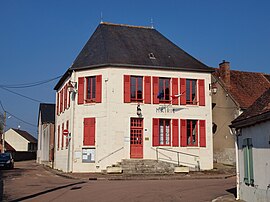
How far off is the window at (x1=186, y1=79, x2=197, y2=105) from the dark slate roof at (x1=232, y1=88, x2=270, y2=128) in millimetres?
16104

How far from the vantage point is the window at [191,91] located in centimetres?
2914

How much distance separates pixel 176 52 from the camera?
31.2 meters

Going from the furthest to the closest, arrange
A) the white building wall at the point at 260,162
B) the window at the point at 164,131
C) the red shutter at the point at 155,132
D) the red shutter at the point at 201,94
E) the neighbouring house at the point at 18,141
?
the neighbouring house at the point at 18,141 → the red shutter at the point at 201,94 → the window at the point at 164,131 → the red shutter at the point at 155,132 → the white building wall at the point at 260,162

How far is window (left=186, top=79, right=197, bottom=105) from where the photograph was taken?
2914cm

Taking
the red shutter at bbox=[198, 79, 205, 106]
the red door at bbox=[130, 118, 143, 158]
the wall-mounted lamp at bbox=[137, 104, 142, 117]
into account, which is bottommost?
the red door at bbox=[130, 118, 143, 158]

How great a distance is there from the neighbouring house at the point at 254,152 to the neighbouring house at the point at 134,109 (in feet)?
48.5

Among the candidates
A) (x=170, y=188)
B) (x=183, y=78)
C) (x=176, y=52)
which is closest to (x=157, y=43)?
(x=176, y=52)

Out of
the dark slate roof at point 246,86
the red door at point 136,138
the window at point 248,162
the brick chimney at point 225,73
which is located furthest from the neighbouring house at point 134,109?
the window at point 248,162

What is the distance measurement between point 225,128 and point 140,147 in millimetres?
8517

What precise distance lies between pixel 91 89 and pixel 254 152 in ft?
59.5

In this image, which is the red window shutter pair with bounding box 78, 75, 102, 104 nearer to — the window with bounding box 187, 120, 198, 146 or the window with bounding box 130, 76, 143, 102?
the window with bounding box 130, 76, 143, 102

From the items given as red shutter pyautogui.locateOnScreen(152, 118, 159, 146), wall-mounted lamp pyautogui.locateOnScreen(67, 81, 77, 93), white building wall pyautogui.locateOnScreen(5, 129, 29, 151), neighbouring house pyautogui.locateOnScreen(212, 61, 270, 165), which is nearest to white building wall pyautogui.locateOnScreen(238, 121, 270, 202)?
red shutter pyautogui.locateOnScreen(152, 118, 159, 146)

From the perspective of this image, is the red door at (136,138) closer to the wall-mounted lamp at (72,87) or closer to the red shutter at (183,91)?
the red shutter at (183,91)

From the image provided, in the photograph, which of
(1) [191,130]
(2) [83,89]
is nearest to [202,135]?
(1) [191,130]
